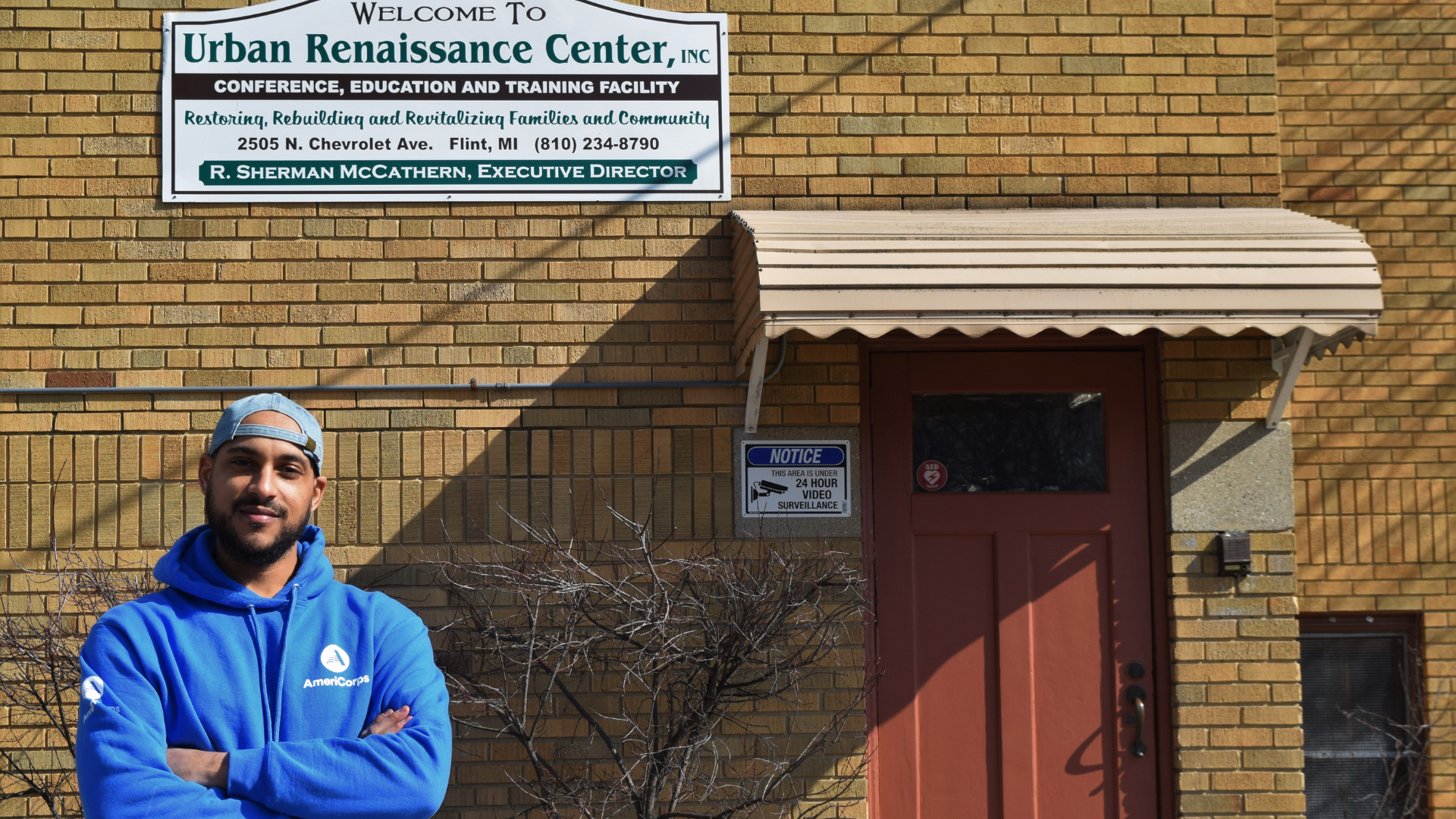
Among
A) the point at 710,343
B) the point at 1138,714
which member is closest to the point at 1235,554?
the point at 1138,714

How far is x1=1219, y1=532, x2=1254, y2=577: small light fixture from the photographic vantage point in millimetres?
4602

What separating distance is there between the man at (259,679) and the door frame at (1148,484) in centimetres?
227

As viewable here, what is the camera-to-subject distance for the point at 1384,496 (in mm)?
5426

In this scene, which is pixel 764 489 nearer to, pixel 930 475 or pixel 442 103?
pixel 930 475

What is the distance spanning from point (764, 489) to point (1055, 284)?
1.42 meters

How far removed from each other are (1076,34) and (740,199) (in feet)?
5.30

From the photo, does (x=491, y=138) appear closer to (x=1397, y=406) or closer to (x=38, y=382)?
(x=38, y=382)

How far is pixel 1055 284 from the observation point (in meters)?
4.01

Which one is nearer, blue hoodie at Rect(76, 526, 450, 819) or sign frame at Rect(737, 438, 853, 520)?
blue hoodie at Rect(76, 526, 450, 819)

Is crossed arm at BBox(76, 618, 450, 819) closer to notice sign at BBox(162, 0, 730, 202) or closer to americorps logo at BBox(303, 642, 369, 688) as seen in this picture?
americorps logo at BBox(303, 642, 369, 688)

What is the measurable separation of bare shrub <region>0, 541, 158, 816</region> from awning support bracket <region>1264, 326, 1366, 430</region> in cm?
444

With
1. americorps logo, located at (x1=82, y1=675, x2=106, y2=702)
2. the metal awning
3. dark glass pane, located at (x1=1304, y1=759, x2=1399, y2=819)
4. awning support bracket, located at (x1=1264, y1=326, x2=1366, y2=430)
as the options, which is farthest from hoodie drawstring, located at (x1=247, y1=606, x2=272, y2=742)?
dark glass pane, located at (x1=1304, y1=759, x2=1399, y2=819)

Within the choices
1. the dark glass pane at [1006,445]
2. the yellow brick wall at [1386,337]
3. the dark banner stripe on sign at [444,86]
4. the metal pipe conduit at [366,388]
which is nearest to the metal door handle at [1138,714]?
the dark glass pane at [1006,445]

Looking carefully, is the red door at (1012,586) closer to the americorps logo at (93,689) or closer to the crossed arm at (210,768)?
the crossed arm at (210,768)
